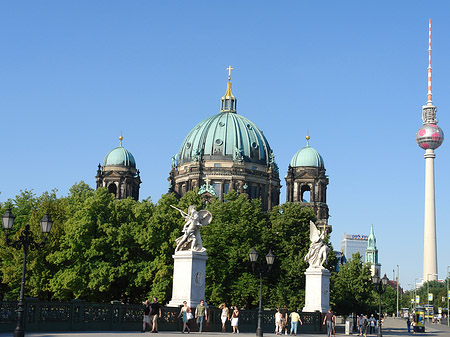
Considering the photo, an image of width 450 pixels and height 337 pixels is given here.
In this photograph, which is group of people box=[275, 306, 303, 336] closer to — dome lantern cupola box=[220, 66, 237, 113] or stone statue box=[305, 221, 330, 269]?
stone statue box=[305, 221, 330, 269]

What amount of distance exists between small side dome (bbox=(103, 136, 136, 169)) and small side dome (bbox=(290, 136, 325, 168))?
94.9 feet

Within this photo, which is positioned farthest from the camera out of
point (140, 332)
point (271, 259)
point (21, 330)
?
point (271, 259)

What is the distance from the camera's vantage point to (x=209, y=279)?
200 feet

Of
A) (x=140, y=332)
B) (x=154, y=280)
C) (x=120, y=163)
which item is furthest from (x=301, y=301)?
(x=120, y=163)

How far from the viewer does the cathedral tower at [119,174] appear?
127 m

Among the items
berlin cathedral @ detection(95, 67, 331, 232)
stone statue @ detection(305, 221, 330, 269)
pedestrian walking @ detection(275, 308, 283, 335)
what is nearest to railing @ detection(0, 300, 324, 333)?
pedestrian walking @ detection(275, 308, 283, 335)

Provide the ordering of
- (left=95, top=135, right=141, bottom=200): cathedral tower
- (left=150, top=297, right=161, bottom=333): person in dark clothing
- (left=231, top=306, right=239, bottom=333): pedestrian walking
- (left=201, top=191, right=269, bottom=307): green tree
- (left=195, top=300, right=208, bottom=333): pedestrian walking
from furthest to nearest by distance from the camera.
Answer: (left=95, top=135, right=141, bottom=200): cathedral tower < (left=201, top=191, right=269, bottom=307): green tree < (left=231, top=306, right=239, bottom=333): pedestrian walking < (left=195, top=300, right=208, bottom=333): pedestrian walking < (left=150, top=297, right=161, bottom=333): person in dark clothing

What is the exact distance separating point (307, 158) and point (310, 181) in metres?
4.34

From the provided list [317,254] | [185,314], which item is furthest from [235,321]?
[317,254]

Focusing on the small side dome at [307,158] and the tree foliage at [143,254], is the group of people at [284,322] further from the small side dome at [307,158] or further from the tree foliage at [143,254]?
the small side dome at [307,158]

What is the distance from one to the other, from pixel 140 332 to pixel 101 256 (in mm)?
25766

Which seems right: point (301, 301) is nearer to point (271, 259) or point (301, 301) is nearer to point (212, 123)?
point (271, 259)

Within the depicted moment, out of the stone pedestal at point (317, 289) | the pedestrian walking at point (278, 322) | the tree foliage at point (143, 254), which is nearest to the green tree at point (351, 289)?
the tree foliage at point (143, 254)

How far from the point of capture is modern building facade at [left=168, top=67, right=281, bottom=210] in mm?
128500
